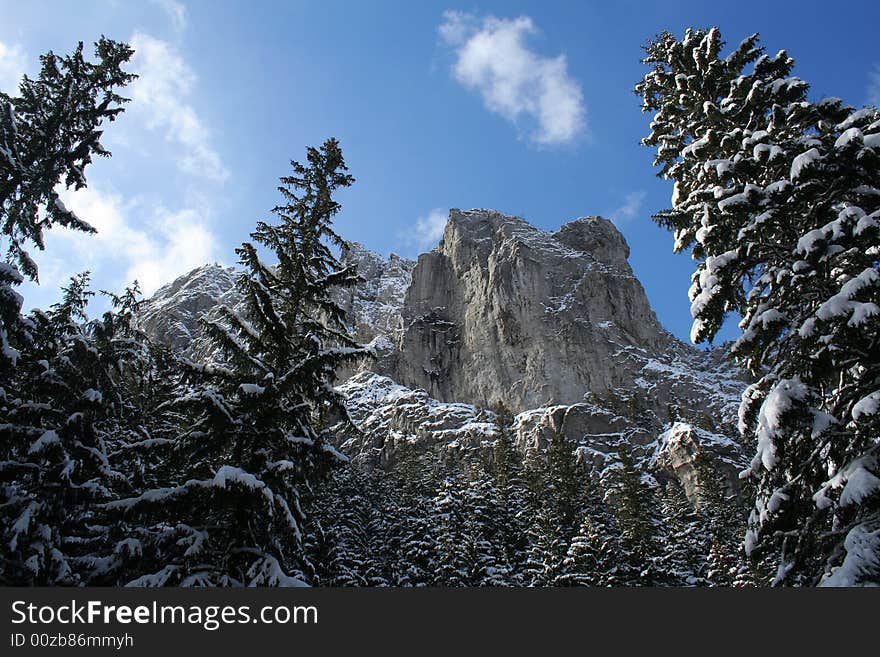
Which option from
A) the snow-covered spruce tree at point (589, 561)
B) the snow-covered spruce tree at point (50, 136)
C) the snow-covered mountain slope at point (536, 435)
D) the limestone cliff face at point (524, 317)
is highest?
the limestone cliff face at point (524, 317)

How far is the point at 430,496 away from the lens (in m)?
39.0

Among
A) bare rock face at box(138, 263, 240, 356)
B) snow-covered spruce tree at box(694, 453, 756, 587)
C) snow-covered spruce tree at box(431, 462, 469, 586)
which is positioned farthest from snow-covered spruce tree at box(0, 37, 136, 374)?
bare rock face at box(138, 263, 240, 356)

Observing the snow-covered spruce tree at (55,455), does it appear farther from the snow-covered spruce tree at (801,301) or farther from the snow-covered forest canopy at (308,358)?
the snow-covered spruce tree at (801,301)

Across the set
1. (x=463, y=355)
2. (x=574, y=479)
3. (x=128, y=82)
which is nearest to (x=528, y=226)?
(x=463, y=355)

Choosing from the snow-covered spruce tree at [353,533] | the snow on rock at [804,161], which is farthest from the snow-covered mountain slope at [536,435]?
the snow on rock at [804,161]

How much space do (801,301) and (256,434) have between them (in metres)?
9.61

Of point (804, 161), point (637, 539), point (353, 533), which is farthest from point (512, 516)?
point (804, 161)

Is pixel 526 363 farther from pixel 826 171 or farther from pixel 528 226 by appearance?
pixel 826 171

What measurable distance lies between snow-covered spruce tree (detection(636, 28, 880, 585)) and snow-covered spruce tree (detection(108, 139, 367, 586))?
7132 millimetres

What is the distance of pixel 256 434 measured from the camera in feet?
33.8

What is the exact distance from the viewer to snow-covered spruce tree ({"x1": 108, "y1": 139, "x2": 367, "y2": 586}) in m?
8.90

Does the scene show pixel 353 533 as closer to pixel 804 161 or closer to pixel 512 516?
pixel 512 516

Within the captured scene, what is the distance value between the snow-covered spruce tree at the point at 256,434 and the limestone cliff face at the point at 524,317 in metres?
95.1

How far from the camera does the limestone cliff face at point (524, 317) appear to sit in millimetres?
109312
